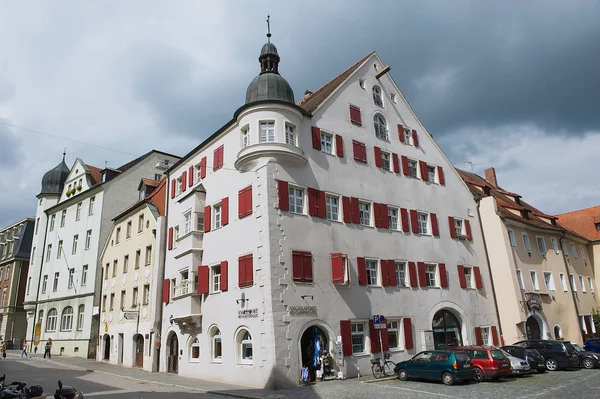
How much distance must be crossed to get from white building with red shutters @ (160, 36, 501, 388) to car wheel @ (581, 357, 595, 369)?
5881mm

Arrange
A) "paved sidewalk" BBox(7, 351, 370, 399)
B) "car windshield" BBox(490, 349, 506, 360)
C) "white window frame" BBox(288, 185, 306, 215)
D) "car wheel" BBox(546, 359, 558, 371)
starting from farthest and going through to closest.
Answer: "car wheel" BBox(546, 359, 558, 371) → "white window frame" BBox(288, 185, 306, 215) → "car windshield" BBox(490, 349, 506, 360) → "paved sidewalk" BBox(7, 351, 370, 399)

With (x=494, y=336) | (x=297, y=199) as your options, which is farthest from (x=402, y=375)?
(x=494, y=336)

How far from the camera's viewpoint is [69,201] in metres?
46.5

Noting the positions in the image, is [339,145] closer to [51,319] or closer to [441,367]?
[441,367]

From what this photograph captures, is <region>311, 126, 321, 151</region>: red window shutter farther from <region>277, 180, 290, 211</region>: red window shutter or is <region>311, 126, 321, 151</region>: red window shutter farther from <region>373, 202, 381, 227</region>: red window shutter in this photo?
<region>373, 202, 381, 227</region>: red window shutter

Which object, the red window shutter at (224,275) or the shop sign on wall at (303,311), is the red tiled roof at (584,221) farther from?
the red window shutter at (224,275)

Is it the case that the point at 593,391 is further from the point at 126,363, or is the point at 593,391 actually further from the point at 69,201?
the point at 69,201

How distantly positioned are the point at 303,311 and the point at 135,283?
17200 millimetres

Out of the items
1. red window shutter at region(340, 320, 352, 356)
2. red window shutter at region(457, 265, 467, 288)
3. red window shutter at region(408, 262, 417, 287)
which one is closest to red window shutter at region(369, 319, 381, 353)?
red window shutter at region(340, 320, 352, 356)

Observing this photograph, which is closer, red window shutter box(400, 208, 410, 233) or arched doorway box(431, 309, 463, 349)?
arched doorway box(431, 309, 463, 349)

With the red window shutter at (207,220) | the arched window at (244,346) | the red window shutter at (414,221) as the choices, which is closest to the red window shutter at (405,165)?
the red window shutter at (414,221)

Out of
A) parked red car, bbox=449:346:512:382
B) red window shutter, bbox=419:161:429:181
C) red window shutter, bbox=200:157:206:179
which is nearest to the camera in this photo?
parked red car, bbox=449:346:512:382

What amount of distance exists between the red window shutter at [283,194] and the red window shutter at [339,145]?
16.0 ft

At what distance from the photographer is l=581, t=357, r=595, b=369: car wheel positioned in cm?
2444
